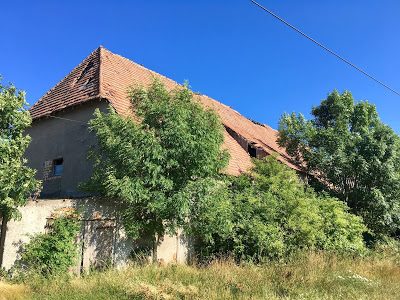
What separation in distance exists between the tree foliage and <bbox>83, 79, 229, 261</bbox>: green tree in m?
1.88

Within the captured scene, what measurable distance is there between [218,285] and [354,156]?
11438mm

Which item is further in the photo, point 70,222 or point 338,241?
point 338,241

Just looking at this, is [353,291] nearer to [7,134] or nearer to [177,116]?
[177,116]

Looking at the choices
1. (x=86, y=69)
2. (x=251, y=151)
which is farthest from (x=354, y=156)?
(x=86, y=69)

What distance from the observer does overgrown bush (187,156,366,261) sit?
9391 mm

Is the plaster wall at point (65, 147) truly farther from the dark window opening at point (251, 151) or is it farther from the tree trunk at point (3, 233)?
the dark window opening at point (251, 151)

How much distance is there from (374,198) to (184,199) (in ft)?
35.3

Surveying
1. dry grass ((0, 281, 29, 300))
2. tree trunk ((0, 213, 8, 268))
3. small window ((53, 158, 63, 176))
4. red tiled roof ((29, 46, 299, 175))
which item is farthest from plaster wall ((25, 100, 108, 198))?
dry grass ((0, 281, 29, 300))

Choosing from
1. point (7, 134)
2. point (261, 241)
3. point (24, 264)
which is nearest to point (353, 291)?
point (261, 241)

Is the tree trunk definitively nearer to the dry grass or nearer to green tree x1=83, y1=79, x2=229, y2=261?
the dry grass

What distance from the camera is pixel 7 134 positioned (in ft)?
26.5

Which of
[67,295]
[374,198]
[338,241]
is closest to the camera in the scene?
[67,295]

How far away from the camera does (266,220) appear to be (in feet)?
34.3

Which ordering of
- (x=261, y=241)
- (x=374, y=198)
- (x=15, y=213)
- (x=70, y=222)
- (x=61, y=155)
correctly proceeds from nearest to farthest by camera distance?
(x=15, y=213) → (x=70, y=222) → (x=261, y=241) → (x=61, y=155) → (x=374, y=198)
